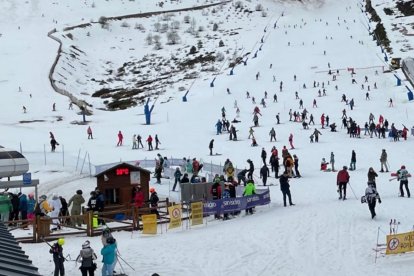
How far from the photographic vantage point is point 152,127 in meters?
40.2

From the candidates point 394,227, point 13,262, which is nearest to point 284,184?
point 394,227

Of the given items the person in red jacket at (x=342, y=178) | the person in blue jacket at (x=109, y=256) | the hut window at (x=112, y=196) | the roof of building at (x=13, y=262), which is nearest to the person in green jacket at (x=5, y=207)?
the hut window at (x=112, y=196)

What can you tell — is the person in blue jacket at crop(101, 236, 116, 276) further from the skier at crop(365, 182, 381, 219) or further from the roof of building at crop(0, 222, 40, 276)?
the skier at crop(365, 182, 381, 219)

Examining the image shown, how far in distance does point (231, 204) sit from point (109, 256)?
7.30 meters

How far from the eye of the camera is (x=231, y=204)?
18.2 metres

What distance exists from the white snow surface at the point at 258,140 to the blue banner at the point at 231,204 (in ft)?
1.29

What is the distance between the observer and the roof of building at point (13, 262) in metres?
5.46

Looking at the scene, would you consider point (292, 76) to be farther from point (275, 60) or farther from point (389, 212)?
point (389, 212)

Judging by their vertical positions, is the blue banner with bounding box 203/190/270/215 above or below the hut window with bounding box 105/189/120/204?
below

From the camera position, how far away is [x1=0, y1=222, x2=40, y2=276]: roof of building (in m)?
5.46

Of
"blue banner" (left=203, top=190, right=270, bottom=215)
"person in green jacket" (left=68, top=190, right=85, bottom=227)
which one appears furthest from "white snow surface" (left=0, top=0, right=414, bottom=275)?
"person in green jacket" (left=68, top=190, right=85, bottom=227)

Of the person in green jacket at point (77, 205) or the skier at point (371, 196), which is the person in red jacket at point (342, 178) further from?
the person in green jacket at point (77, 205)

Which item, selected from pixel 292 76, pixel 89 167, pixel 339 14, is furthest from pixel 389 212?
pixel 339 14

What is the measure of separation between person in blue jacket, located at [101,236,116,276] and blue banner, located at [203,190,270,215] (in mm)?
6518
